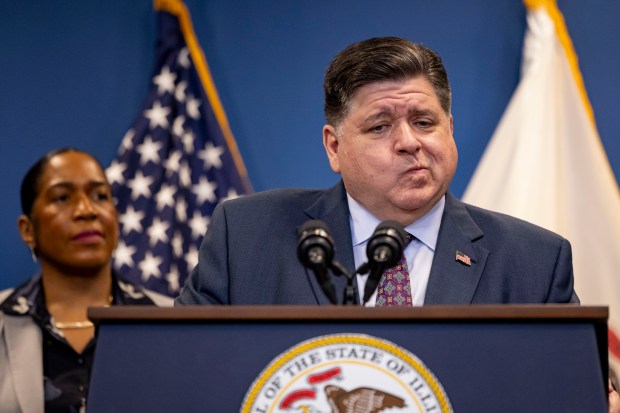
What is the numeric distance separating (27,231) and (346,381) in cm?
256

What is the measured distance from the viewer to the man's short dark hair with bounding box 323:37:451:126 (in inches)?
88.2

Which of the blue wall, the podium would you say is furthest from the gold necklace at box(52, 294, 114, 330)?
the podium

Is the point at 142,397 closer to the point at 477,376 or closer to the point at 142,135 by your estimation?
the point at 477,376

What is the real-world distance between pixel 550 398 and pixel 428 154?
2.87 feet

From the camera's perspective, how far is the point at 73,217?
349 cm

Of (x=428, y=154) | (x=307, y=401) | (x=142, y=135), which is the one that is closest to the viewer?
(x=307, y=401)

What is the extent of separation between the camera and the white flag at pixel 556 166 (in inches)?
140

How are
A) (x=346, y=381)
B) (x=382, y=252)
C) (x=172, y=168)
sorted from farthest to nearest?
(x=172, y=168) < (x=382, y=252) < (x=346, y=381)

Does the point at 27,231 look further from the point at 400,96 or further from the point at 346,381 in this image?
the point at 346,381

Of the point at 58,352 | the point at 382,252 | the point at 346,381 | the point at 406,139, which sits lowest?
the point at 346,381

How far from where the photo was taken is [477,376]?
56.8 inches

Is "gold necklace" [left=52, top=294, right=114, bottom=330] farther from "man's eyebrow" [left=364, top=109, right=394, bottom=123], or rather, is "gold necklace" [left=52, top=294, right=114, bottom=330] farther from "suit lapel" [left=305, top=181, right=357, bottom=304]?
"man's eyebrow" [left=364, top=109, right=394, bottom=123]

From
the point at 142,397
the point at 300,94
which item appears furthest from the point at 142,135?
the point at 142,397

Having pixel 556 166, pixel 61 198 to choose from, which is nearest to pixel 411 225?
pixel 556 166
